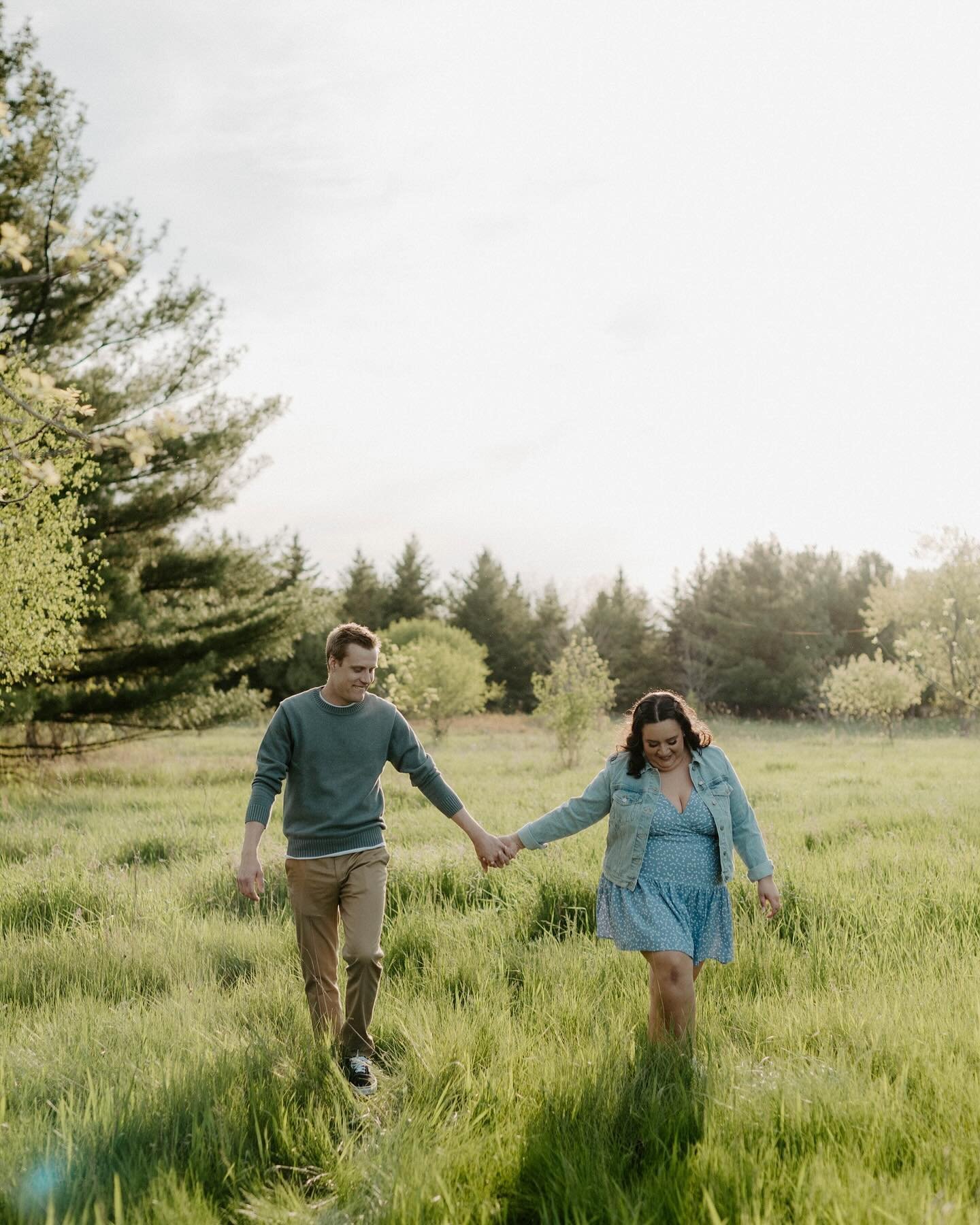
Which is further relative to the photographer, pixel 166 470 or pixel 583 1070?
pixel 166 470

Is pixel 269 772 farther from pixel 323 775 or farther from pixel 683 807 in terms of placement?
pixel 683 807

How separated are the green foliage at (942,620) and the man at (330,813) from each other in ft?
83.3

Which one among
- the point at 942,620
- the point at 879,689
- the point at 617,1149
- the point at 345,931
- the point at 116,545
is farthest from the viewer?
the point at 942,620

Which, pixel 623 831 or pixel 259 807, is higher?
pixel 259 807

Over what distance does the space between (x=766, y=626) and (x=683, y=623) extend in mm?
4093

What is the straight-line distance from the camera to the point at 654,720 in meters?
3.99

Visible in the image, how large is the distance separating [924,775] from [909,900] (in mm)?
10146

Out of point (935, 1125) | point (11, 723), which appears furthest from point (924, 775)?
point (11, 723)

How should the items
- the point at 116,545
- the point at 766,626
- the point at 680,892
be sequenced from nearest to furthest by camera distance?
the point at 680,892
the point at 116,545
the point at 766,626

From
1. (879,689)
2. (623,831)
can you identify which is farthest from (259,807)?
(879,689)

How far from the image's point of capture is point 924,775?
15.1m

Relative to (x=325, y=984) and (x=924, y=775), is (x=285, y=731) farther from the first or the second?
(x=924, y=775)

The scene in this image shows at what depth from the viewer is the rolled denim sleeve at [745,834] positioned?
161 inches

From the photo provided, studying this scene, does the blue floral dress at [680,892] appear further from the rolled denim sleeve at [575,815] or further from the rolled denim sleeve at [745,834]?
the rolled denim sleeve at [575,815]
